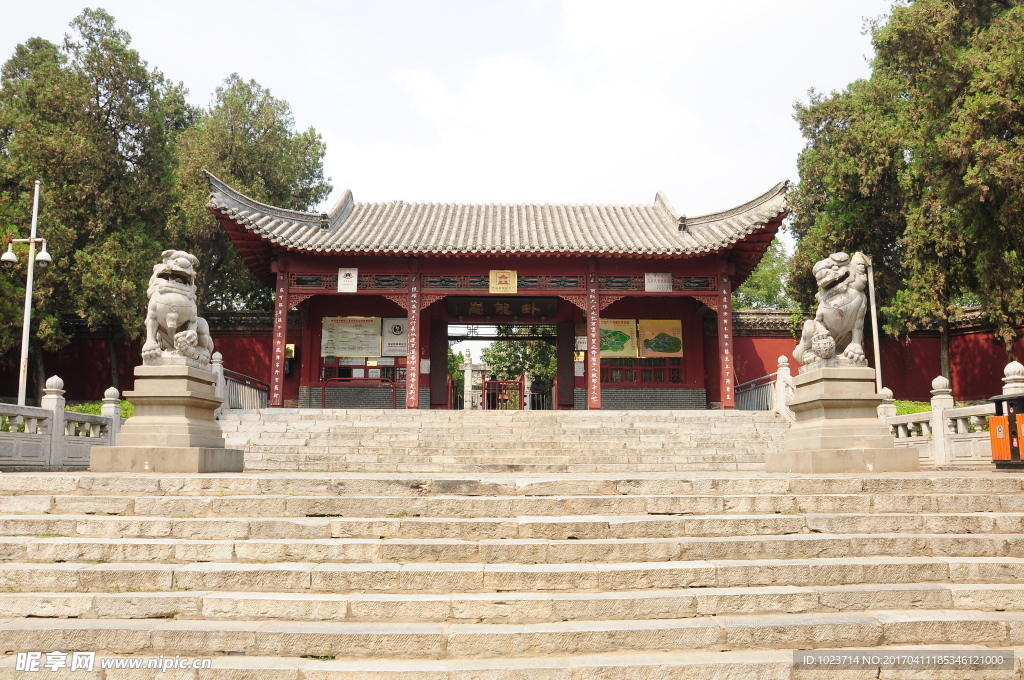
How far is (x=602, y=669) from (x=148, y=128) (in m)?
16.7

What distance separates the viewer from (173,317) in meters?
6.89

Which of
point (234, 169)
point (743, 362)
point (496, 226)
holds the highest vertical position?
point (234, 169)

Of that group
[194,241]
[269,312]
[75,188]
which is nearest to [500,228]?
[269,312]

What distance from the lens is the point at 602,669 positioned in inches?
127

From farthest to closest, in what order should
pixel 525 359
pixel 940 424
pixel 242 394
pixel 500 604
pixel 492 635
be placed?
1. pixel 525 359
2. pixel 242 394
3. pixel 940 424
4. pixel 500 604
5. pixel 492 635

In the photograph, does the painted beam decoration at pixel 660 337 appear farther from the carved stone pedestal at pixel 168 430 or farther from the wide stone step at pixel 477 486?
the carved stone pedestal at pixel 168 430

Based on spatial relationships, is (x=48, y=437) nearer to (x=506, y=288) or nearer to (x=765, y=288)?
(x=506, y=288)

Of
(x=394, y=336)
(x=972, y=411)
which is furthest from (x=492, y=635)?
(x=394, y=336)

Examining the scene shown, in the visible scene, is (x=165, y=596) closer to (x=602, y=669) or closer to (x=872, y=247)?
(x=602, y=669)

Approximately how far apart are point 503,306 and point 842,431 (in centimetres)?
1066

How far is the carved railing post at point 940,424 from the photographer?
9.05m

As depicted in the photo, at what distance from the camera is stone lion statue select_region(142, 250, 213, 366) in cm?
688

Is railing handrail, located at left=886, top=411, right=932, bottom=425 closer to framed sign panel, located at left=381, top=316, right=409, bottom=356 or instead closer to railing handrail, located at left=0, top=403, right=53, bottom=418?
framed sign panel, located at left=381, top=316, right=409, bottom=356

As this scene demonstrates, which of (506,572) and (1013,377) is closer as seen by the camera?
(506,572)
